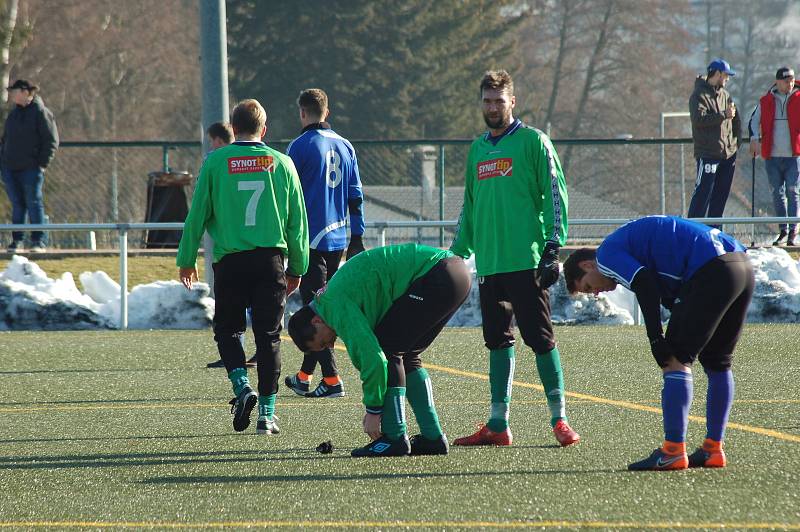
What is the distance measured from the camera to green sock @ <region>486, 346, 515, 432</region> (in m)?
6.70

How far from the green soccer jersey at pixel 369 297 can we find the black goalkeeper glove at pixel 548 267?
0.46 meters

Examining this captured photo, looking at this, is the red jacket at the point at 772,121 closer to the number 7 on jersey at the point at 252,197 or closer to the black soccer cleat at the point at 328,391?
the black soccer cleat at the point at 328,391

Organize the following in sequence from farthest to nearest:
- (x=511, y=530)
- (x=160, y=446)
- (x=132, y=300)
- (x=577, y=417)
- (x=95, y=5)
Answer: (x=95, y=5), (x=132, y=300), (x=577, y=417), (x=160, y=446), (x=511, y=530)

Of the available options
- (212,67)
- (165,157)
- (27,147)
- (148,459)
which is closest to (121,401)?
(148,459)

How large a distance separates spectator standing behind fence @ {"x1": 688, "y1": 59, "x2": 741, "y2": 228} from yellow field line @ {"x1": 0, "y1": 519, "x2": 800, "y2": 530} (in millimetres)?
10642

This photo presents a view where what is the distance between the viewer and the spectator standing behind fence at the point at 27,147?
15.5 meters

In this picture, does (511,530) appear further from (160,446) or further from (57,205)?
(57,205)

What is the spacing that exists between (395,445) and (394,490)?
81 cm

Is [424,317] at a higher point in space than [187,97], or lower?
lower

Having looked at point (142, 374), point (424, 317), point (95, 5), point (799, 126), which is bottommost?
point (142, 374)

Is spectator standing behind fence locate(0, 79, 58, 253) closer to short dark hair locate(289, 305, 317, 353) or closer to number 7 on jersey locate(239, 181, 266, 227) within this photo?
number 7 on jersey locate(239, 181, 266, 227)

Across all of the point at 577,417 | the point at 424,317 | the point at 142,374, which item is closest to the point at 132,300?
the point at 142,374

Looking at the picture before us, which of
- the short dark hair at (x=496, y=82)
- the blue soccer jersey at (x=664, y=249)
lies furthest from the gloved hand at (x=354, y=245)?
the blue soccer jersey at (x=664, y=249)

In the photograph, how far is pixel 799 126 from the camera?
1545cm
